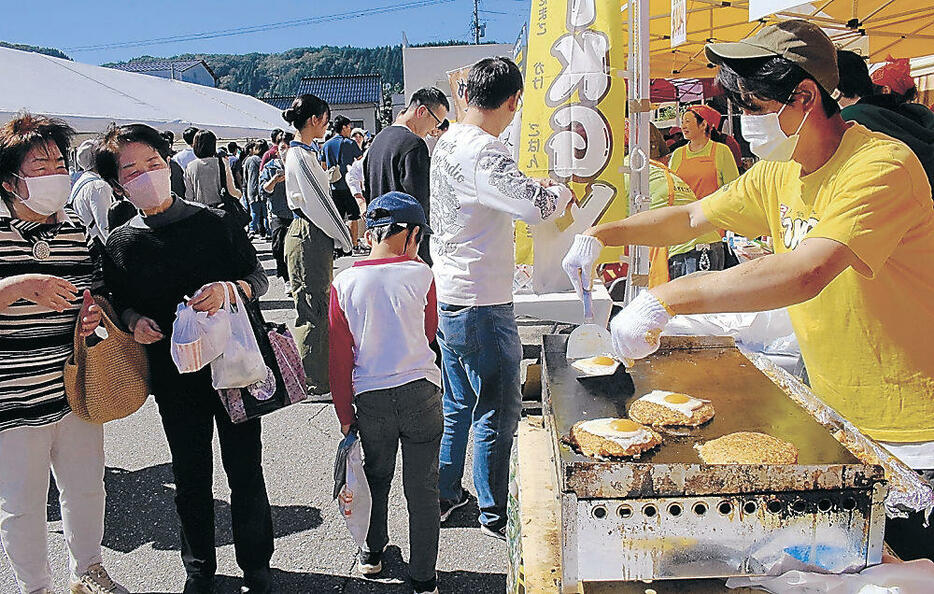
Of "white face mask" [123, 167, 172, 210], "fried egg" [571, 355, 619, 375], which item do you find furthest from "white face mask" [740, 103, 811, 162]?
"white face mask" [123, 167, 172, 210]

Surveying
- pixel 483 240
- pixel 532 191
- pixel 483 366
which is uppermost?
pixel 532 191

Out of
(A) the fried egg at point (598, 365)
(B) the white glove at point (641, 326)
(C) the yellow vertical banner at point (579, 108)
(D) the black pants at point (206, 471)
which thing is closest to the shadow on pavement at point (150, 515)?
(D) the black pants at point (206, 471)

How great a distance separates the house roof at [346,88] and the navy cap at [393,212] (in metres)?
49.7

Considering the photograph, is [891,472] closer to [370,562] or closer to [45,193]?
[370,562]

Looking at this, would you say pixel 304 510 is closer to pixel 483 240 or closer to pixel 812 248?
pixel 483 240

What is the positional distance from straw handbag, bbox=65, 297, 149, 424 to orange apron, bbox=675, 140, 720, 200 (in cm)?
450

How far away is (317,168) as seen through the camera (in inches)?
190

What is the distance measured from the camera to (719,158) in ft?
18.4

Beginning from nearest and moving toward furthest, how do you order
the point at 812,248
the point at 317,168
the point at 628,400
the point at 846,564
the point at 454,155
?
1. the point at 846,564
2. the point at 812,248
3. the point at 628,400
4. the point at 454,155
5. the point at 317,168

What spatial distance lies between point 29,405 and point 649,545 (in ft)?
7.50

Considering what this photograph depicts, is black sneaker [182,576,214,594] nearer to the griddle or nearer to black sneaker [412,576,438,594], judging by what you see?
black sneaker [412,576,438,594]

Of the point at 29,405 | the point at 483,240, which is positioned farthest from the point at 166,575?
the point at 483,240

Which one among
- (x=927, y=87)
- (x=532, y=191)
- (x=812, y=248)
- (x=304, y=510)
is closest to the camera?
(x=812, y=248)

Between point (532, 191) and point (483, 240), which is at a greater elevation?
point (532, 191)
